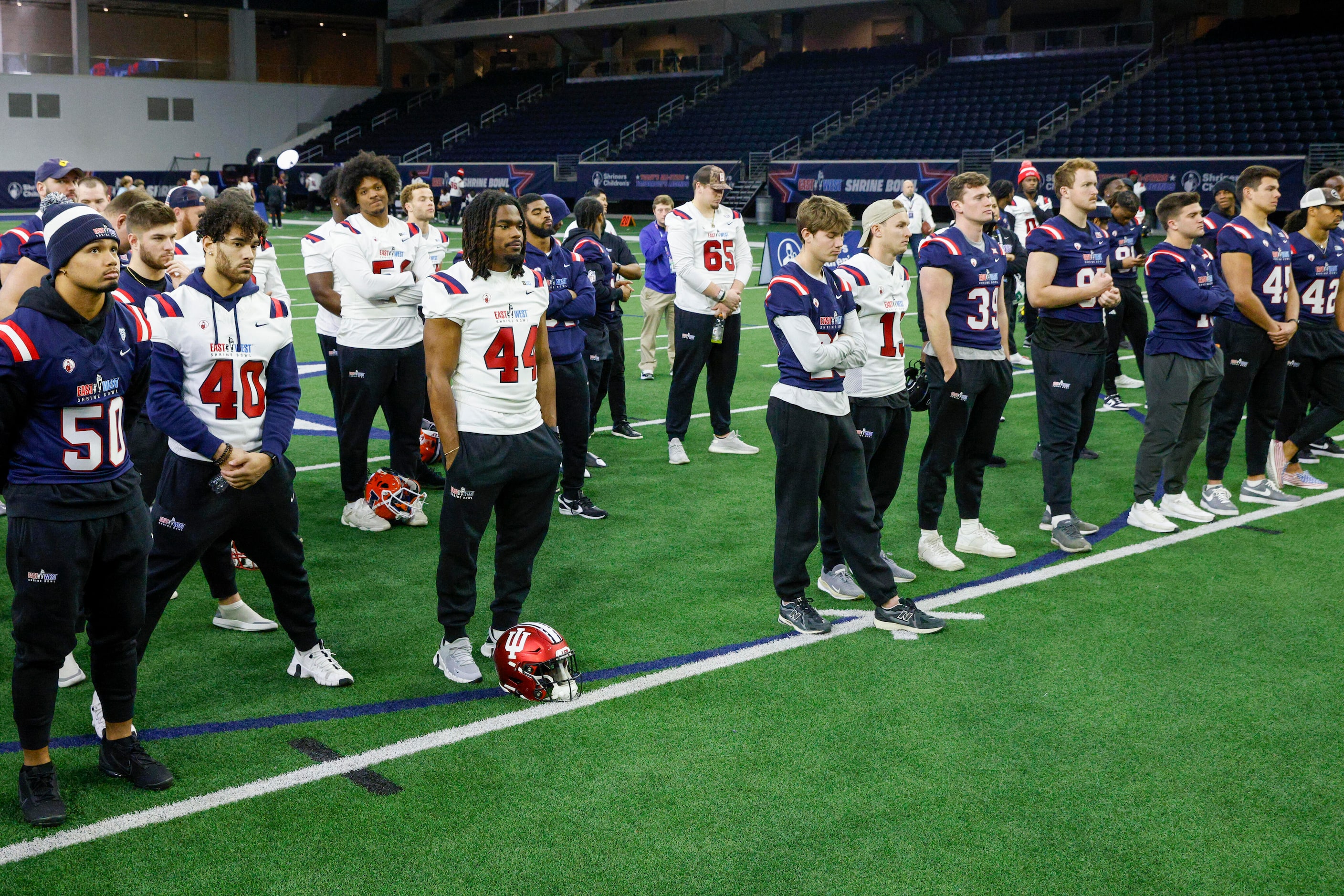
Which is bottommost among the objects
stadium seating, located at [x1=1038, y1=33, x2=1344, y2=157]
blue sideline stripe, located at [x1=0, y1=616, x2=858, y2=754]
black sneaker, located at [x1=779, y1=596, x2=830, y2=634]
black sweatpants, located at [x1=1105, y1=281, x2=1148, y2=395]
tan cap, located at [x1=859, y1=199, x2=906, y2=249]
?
blue sideline stripe, located at [x1=0, y1=616, x2=858, y2=754]

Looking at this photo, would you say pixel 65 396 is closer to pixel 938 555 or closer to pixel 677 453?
pixel 938 555

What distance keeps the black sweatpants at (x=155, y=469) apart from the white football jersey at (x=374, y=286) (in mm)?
1707

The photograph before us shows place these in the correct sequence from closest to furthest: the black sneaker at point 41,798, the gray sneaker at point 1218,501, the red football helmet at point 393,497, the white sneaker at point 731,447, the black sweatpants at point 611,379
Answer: the black sneaker at point 41,798 → the red football helmet at point 393,497 → the gray sneaker at point 1218,501 → the black sweatpants at point 611,379 → the white sneaker at point 731,447

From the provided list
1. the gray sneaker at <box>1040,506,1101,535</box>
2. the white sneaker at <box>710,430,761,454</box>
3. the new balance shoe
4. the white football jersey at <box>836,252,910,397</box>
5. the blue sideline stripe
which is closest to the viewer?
the blue sideline stripe

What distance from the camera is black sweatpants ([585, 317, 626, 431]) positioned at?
890cm

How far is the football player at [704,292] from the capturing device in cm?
922

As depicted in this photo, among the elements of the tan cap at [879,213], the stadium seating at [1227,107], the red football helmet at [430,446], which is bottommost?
the red football helmet at [430,446]

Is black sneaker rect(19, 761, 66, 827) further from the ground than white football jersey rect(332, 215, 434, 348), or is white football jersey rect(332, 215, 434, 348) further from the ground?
white football jersey rect(332, 215, 434, 348)

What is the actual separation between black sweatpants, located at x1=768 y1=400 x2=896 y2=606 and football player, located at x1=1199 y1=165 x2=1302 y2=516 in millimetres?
3478

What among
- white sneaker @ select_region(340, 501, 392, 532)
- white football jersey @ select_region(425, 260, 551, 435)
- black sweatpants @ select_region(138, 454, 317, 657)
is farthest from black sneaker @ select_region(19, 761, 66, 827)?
white sneaker @ select_region(340, 501, 392, 532)

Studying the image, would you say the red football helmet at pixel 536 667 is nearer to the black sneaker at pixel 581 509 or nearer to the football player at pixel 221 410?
the football player at pixel 221 410

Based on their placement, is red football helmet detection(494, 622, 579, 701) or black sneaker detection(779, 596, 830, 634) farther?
black sneaker detection(779, 596, 830, 634)

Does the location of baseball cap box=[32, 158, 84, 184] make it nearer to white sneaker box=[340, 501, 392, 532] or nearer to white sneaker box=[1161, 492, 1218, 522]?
white sneaker box=[340, 501, 392, 532]

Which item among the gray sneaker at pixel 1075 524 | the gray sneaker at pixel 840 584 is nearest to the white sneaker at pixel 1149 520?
the gray sneaker at pixel 1075 524
